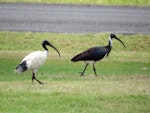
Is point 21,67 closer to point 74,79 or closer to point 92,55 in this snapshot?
point 74,79

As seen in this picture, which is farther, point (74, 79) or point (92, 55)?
point (92, 55)

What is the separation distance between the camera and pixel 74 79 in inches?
618

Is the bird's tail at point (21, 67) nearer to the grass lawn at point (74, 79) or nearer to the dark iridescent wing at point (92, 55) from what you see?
the grass lawn at point (74, 79)

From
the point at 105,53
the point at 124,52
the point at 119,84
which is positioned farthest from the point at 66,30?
the point at 119,84

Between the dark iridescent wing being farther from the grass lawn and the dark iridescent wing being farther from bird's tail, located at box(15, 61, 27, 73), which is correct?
bird's tail, located at box(15, 61, 27, 73)

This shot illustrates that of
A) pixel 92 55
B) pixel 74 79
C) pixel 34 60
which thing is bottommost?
pixel 74 79

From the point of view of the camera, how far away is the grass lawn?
448 inches

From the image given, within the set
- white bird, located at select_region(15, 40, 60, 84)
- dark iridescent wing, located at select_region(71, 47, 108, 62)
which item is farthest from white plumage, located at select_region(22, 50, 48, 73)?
dark iridescent wing, located at select_region(71, 47, 108, 62)

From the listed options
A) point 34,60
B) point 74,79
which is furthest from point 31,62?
point 74,79

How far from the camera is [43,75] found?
16906 mm

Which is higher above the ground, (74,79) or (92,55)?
(92,55)

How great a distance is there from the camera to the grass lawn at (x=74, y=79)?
37.3 ft

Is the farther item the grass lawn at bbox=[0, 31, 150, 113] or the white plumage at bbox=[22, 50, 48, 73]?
the white plumage at bbox=[22, 50, 48, 73]

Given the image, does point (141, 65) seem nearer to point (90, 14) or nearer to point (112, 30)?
point (112, 30)
